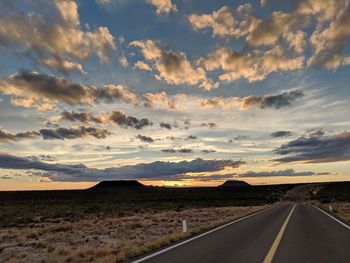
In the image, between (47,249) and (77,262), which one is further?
(47,249)

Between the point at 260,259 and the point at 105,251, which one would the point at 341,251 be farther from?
the point at 105,251

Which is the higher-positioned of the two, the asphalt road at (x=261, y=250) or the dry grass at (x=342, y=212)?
the dry grass at (x=342, y=212)

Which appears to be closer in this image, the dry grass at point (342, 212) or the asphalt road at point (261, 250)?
the asphalt road at point (261, 250)

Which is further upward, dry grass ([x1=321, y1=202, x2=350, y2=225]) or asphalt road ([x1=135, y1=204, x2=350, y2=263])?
dry grass ([x1=321, y1=202, x2=350, y2=225])

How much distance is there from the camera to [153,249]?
13.3 metres

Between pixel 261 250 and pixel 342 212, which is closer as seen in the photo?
pixel 261 250

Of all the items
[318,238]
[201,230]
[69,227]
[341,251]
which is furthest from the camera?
[69,227]

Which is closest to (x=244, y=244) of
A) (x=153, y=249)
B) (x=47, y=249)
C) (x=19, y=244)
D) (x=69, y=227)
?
(x=153, y=249)

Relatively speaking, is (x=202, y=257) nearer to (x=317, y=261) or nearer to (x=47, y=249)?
(x=317, y=261)

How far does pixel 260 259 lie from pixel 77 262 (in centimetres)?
621

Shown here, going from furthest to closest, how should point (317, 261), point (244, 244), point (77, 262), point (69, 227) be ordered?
point (69, 227) → point (244, 244) → point (77, 262) → point (317, 261)

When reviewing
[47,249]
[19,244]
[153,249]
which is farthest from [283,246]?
[19,244]

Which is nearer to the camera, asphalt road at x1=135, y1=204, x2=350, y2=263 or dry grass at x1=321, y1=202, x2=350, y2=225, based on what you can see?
asphalt road at x1=135, y1=204, x2=350, y2=263

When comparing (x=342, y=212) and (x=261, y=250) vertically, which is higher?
(x=342, y=212)
